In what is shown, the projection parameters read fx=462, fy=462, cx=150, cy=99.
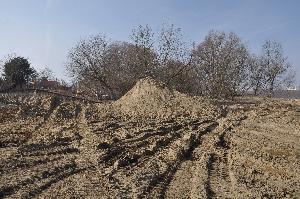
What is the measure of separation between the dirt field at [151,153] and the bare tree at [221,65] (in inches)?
874

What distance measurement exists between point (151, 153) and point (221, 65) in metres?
35.6

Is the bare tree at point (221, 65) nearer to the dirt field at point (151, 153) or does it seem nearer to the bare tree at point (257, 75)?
the bare tree at point (257, 75)

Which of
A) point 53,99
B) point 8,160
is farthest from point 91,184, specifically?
point 53,99

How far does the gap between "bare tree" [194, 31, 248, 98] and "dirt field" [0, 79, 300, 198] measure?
22.2 meters

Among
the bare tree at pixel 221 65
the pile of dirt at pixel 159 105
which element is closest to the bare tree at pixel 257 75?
the bare tree at pixel 221 65

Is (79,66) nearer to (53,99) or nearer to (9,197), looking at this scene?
(53,99)

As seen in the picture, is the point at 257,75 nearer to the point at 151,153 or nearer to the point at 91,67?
the point at 91,67

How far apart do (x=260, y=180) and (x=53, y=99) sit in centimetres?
1474

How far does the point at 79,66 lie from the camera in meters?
39.9

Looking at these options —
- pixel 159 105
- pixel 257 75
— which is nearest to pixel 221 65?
pixel 257 75

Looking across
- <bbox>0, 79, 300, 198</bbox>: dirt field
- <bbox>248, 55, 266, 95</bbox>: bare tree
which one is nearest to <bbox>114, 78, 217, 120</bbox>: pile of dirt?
<bbox>0, 79, 300, 198</bbox>: dirt field

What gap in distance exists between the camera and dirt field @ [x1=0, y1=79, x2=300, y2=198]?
831cm

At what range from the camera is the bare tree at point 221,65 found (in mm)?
41312

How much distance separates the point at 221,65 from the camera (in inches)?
1806
